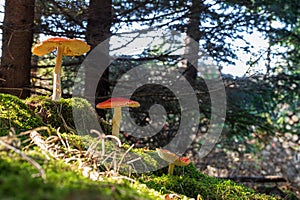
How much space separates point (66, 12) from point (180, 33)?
1847 mm

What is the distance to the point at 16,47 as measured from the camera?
150 inches

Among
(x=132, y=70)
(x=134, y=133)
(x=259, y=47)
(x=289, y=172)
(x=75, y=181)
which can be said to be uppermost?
(x=259, y=47)

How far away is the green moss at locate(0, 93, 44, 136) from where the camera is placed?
1.85 m

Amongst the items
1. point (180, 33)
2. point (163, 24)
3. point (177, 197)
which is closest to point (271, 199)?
point (177, 197)

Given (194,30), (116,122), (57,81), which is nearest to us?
(116,122)

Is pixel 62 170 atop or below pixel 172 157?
atop

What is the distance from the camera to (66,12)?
4199 mm

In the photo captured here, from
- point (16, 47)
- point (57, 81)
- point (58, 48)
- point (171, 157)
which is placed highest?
point (16, 47)

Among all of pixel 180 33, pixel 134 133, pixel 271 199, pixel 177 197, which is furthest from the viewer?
pixel 134 133

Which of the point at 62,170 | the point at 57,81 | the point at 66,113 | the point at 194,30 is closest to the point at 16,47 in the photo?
the point at 57,81

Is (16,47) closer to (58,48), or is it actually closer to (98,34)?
(98,34)

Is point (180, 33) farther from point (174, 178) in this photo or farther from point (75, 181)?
point (75, 181)

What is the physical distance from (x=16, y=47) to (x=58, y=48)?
145 cm

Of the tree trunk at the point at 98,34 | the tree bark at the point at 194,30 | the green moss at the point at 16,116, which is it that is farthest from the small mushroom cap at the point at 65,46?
the tree bark at the point at 194,30
